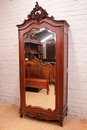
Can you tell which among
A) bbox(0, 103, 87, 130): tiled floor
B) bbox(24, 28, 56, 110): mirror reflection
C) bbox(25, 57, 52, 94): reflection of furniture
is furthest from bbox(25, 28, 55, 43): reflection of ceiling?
bbox(0, 103, 87, 130): tiled floor

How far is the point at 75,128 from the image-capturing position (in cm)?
194

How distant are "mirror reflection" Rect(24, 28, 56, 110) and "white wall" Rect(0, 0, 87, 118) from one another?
16.1 inches

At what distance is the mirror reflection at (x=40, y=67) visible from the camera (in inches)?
78.4

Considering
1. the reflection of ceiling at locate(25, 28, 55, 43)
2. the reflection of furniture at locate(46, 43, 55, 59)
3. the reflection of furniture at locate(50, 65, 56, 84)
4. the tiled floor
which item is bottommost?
the tiled floor

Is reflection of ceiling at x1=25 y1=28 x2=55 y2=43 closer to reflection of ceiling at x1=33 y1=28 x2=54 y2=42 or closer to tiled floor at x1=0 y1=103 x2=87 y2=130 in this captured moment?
reflection of ceiling at x1=33 y1=28 x2=54 y2=42

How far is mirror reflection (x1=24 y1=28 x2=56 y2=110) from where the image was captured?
1.99 meters

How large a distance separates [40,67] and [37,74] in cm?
12

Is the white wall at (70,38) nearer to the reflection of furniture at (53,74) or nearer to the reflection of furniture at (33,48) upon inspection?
the reflection of furniture at (53,74)

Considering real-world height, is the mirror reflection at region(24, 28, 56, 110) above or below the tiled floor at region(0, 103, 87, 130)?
above

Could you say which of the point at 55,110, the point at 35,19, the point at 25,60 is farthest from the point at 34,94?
the point at 35,19

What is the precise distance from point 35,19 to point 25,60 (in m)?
0.65

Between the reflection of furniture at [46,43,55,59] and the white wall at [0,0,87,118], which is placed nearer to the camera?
the reflection of furniture at [46,43,55,59]

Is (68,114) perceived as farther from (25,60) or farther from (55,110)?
(25,60)

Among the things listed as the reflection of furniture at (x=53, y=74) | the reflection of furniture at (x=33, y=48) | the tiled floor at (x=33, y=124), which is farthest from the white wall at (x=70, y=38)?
the reflection of furniture at (x=33, y=48)
